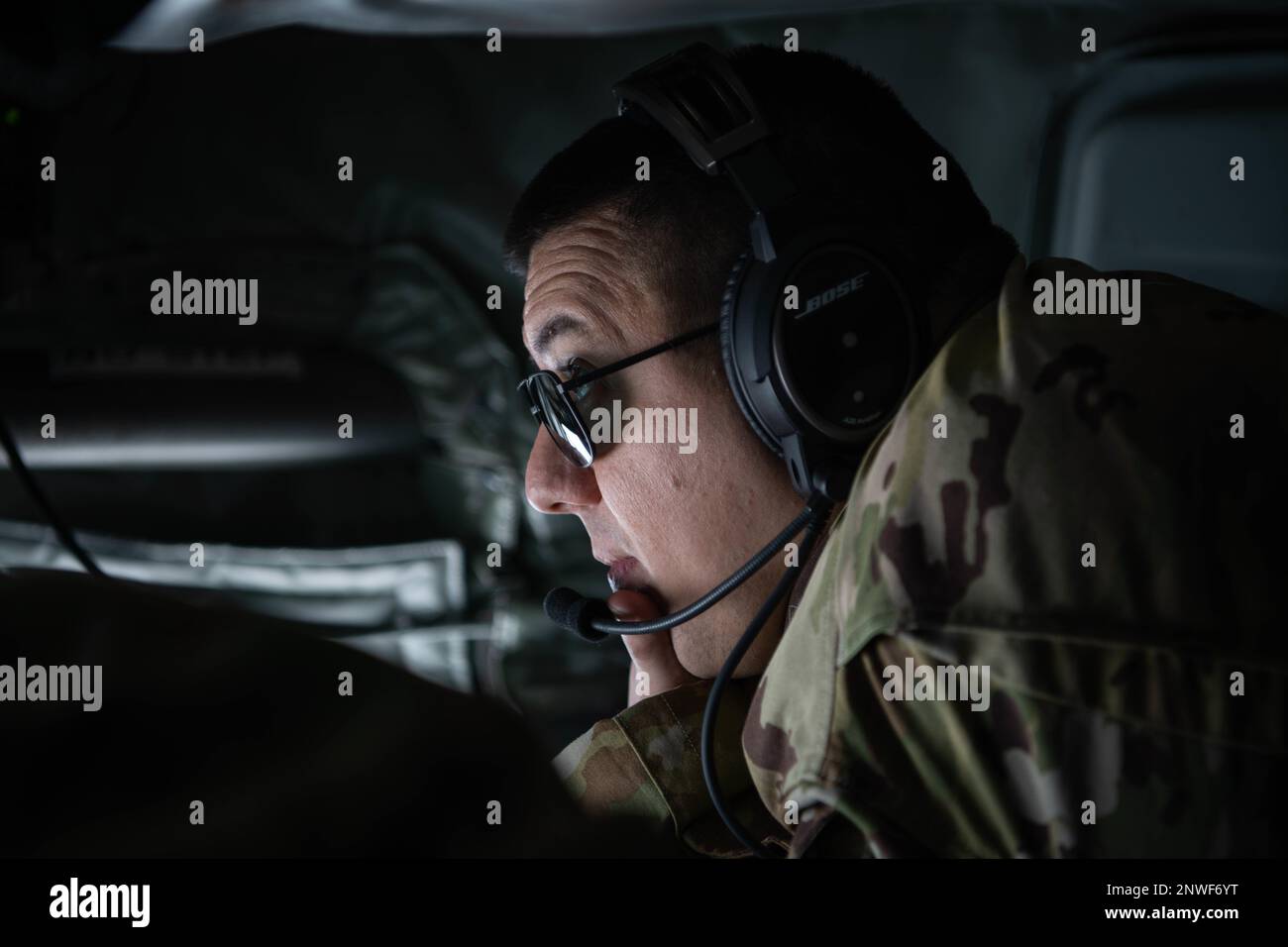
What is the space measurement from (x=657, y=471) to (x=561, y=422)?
91mm

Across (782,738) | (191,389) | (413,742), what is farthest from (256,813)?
(191,389)

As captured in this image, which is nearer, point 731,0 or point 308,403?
point 731,0

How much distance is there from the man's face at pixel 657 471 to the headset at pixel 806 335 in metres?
0.12

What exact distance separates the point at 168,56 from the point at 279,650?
1656 mm

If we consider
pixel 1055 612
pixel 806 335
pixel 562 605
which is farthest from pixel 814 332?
pixel 562 605

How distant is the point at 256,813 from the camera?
0.27 metres

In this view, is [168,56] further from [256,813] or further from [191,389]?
[256,813]

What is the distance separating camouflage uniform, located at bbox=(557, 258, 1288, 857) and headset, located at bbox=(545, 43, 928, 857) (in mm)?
211

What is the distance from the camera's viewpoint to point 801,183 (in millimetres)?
866

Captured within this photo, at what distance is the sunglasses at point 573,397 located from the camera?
2.97 ft

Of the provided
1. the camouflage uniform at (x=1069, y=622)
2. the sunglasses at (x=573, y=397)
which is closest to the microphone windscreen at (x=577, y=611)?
the sunglasses at (x=573, y=397)

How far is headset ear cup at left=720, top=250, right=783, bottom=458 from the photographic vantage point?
31.0 inches

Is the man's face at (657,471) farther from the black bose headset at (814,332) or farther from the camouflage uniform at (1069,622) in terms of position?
the camouflage uniform at (1069,622)

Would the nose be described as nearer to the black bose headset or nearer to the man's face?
the man's face
